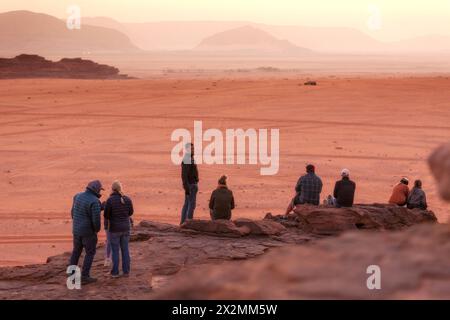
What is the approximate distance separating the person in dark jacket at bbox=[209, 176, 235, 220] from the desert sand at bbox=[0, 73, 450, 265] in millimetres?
3657

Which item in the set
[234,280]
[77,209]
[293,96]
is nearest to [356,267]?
[234,280]

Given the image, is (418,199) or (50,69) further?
(50,69)

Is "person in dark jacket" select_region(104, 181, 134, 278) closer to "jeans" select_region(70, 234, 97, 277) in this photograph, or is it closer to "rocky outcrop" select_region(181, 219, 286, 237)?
"jeans" select_region(70, 234, 97, 277)

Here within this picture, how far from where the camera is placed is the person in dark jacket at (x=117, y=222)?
1042cm

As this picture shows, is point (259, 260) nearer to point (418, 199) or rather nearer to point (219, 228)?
point (219, 228)

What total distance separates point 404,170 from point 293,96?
75.8 ft

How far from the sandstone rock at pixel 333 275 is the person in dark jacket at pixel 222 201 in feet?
28.1

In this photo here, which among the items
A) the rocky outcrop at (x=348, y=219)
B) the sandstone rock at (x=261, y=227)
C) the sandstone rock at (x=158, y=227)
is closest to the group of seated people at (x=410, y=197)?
the rocky outcrop at (x=348, y=219)

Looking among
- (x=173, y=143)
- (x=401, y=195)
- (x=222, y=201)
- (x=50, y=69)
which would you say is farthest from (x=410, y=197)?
(x=50, y=69)

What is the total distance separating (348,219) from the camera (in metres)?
12.9

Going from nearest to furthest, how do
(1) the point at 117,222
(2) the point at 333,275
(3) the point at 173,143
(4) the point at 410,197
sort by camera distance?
(2) the point at 333,275 → (1) the point at 117,222 → (4) the point at 410,197 → (3) the point at 173,143

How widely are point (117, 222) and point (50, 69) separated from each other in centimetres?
6766

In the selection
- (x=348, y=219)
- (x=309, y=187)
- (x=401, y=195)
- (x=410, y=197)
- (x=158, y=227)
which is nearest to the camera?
(x=348, y=219)

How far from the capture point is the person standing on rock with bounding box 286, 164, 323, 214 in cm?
1371
